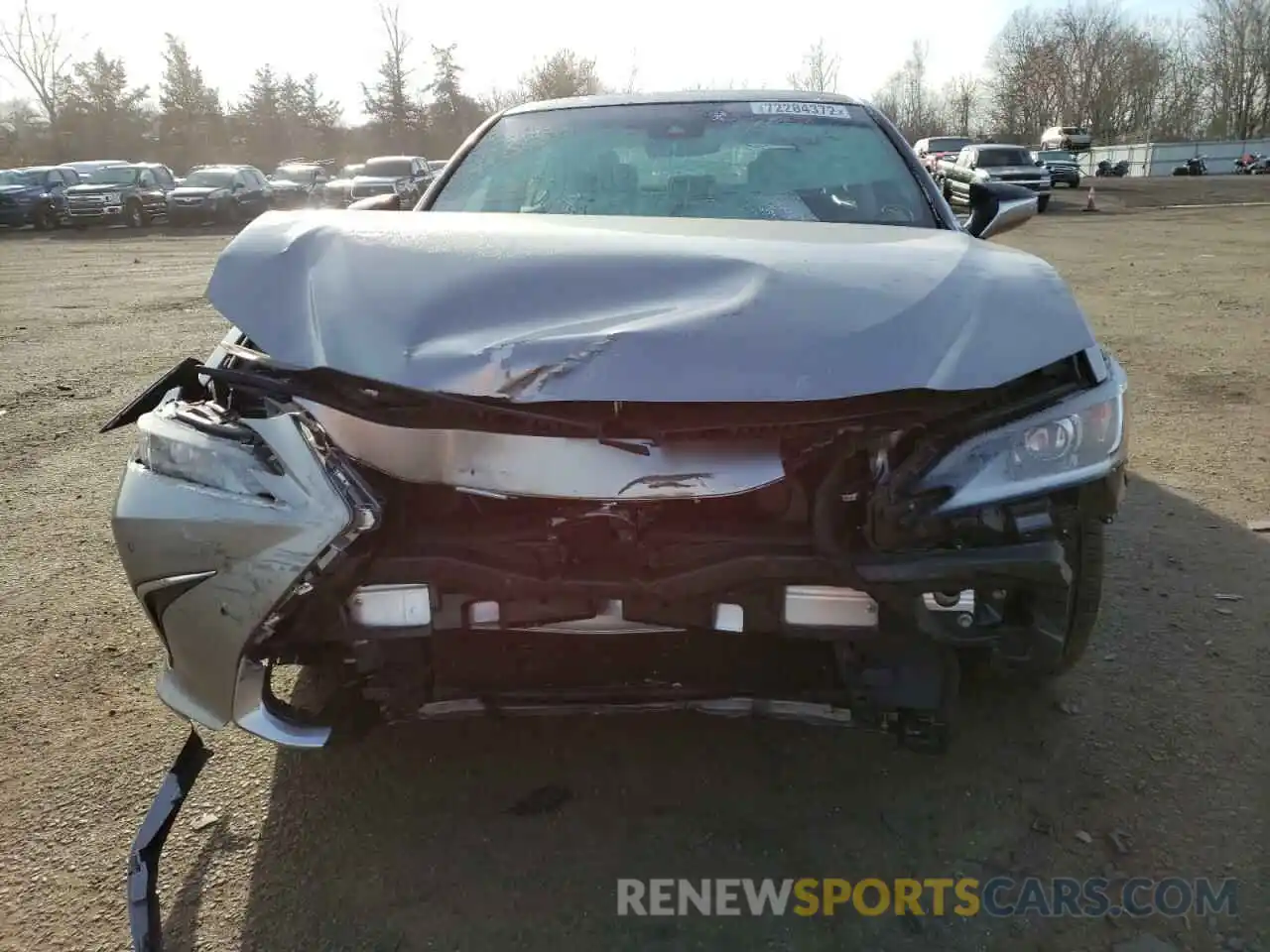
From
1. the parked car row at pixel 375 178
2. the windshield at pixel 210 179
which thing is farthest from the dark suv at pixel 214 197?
the parked car row at pixel 375 178

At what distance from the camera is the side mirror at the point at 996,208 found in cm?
320

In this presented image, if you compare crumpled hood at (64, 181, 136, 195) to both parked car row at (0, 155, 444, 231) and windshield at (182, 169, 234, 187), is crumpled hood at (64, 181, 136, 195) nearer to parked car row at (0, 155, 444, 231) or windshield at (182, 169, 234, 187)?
parked car row at (0, 155, 444, 231)

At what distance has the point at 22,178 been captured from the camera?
22.8 meters

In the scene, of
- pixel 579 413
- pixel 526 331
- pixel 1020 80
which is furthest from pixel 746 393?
pixel 1020 80

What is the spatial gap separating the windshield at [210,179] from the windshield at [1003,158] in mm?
19961

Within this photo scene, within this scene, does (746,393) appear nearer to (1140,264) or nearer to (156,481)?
(156,481)

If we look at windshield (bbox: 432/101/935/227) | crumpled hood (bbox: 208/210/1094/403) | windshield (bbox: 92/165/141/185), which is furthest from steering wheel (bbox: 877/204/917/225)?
windshield (bbox: 92/165/141/185)

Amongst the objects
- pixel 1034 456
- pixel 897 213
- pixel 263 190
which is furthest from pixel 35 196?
pixel 1034 456

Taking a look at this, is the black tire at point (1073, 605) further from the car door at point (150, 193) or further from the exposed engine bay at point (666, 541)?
the car door at point (150, 193)

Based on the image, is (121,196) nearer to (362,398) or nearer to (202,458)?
(202,458)

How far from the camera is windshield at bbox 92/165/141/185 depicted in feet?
75.9

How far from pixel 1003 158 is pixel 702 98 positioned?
24.7 metres

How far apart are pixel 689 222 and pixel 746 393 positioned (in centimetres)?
101

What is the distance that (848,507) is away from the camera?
1735mm
